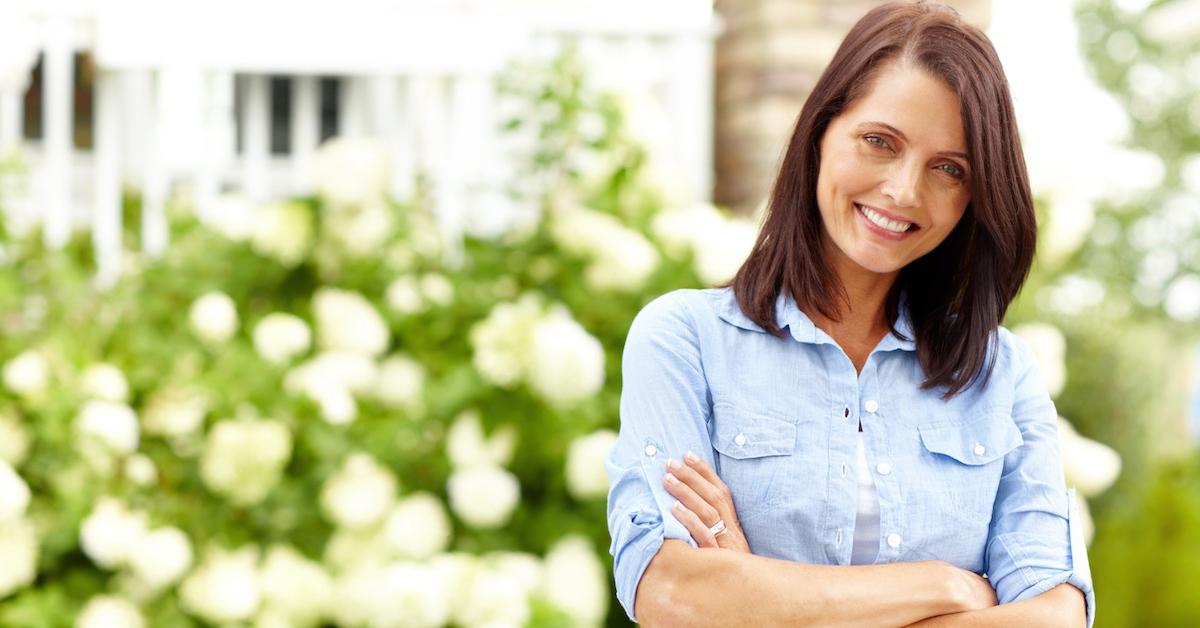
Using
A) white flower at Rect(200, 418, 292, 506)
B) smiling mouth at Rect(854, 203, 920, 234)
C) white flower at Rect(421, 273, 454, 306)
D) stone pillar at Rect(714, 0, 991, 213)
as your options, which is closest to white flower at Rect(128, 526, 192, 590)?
white flower at Rect(200, 418, 292, 506)

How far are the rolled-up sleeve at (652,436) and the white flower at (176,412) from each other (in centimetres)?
178

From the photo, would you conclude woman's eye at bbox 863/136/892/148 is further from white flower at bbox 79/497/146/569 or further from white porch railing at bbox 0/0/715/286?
white porch railing at bbox 0/0/715/286

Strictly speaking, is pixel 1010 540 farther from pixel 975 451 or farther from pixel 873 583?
pixel 873 583

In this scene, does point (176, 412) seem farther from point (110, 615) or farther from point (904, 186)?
point (904, 186)

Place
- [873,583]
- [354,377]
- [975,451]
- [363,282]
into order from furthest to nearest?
1. [363,282]
2. [354,377]
3. [975,451]
4. [873,583]

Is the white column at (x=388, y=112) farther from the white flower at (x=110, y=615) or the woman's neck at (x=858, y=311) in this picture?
the woman's neck at (x=858, y=311)

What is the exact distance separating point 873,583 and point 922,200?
456mm

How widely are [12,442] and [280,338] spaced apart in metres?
0.65

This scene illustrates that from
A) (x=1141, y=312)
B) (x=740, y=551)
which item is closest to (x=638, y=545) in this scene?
(x=740, y=551)

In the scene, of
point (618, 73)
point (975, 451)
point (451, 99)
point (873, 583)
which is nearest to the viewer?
point (873, 583)

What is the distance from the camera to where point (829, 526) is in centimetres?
173

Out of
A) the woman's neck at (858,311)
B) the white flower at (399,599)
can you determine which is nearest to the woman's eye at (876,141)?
the woman's neck at (858,311)

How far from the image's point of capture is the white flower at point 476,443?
3.32 m

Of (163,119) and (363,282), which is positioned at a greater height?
(163,119)
